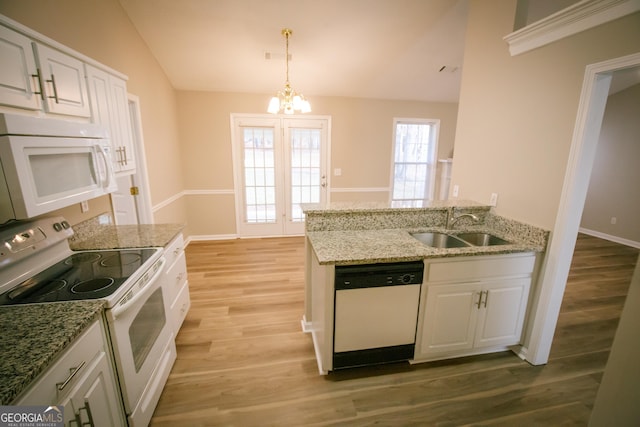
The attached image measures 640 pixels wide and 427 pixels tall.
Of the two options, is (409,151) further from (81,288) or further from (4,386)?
(4,386)

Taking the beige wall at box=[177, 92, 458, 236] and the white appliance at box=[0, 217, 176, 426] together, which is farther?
the beige wall at box=[177, 92, 458, 236]

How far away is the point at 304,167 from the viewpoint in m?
4.87

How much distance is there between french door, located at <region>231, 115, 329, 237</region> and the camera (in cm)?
460

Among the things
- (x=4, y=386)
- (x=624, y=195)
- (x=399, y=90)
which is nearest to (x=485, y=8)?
(x=399, y=90)

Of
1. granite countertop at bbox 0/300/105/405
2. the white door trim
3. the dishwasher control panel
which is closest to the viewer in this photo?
granite countertop at bbox 0/300/105/405

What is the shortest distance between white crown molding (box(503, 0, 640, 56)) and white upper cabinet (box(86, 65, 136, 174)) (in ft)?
9.87

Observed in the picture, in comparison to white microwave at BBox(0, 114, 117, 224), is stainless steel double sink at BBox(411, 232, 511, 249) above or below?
below

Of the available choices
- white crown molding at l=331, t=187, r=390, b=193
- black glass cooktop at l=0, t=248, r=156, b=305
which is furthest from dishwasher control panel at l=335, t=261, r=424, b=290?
white crown molding at l=331, t=187, r=390, b=193

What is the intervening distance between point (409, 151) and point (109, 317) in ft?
17.1

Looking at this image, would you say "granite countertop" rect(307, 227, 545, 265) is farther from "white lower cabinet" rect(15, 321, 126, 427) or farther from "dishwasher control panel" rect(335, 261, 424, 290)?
"white lower cabinet" rect(15, 321, 126, 427)

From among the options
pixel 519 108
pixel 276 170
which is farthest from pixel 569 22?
pixel 276 170

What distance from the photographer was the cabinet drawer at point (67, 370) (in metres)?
0.87

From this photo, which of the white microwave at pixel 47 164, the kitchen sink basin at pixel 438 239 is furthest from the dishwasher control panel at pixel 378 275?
the white microwave at pixel 47 164

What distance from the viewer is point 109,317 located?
49.1 inches
